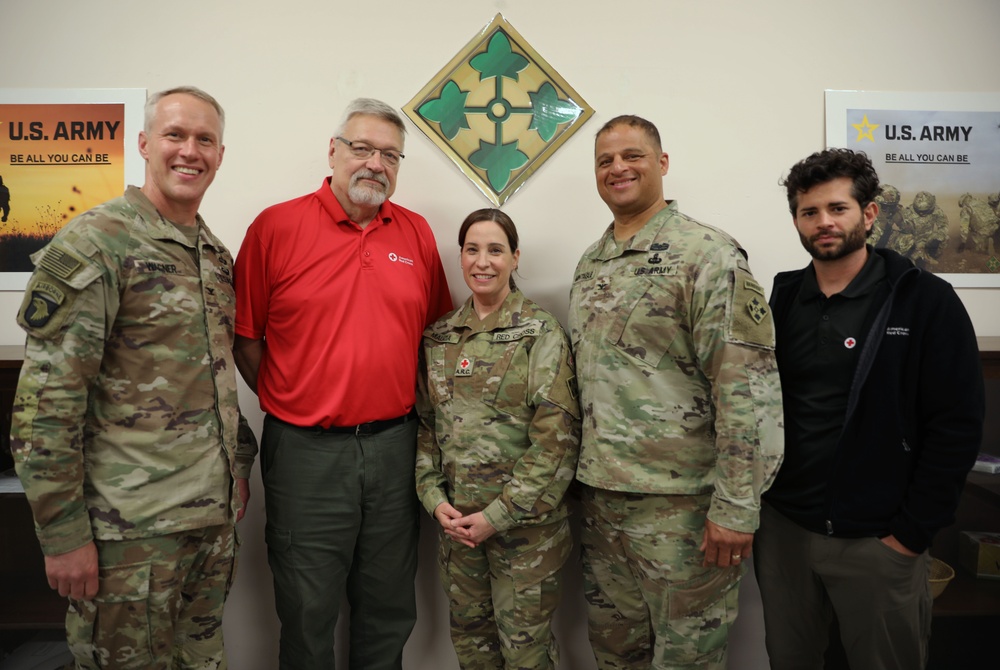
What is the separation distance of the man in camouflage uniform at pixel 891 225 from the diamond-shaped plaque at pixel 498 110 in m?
1.20

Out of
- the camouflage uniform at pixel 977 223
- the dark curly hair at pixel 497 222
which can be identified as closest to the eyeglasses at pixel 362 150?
the dark curly hair at pixel 497 222

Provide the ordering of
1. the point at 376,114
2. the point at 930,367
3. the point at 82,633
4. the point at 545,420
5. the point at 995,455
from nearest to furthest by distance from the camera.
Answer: the point at 82,633 < the point at 930,367 < the point at 545,420 < the point at 376,114 < the point at 995,455

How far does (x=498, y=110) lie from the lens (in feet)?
6.82

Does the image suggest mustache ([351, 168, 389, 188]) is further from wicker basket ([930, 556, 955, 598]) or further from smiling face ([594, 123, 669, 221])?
wicker basket ([930, 556, 955, 598])

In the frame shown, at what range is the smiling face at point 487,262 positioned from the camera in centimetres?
170

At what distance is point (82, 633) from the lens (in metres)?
1.29

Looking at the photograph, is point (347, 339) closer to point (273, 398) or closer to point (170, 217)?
point (273, 398)

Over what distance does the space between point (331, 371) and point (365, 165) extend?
646 mm

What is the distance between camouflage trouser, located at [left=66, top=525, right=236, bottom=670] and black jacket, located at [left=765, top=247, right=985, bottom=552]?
66.2 inches

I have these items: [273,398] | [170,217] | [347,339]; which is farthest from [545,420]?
[170,217]

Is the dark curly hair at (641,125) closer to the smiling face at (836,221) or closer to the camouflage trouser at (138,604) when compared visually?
the smiling face at (836,221)

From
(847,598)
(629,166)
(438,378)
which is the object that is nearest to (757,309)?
(629,166)

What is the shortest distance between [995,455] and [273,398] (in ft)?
8.51

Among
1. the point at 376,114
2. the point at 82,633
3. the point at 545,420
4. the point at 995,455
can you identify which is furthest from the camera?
the point at 995,455
